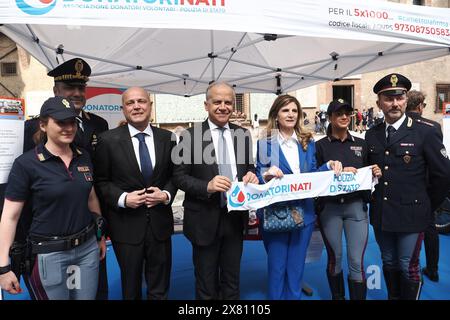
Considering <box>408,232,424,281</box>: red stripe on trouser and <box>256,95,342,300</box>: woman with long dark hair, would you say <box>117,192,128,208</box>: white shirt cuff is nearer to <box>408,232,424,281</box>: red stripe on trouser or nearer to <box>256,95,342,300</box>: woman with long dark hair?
<box>256,95,342,300</box>: woman with long dark hair

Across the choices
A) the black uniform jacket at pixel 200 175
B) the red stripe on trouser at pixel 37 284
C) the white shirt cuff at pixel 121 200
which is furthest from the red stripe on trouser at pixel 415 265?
the red stripe on trouser at pixel 37 284

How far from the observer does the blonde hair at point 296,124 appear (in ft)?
8.07

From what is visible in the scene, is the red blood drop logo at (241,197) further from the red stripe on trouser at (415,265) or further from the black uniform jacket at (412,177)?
the red stripe on trouser at (415,265)

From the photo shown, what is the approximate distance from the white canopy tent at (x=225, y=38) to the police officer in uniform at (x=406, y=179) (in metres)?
0.60

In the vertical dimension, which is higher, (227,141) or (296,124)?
(296,124)

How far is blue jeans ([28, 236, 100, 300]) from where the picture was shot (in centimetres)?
180

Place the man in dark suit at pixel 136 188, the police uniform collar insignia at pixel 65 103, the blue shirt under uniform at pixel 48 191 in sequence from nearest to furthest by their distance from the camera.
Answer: the blue shirt under uniform at pixel 48 191 → the police uniform collar insignia at pixel 65 103 → the man in dark suit at pixel 136 188

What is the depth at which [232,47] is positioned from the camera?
4445mm

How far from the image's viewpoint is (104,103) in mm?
6242

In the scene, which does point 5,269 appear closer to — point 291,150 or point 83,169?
point 83,169

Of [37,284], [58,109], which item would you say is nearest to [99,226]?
[37,284]

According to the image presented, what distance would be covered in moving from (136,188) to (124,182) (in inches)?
3.7

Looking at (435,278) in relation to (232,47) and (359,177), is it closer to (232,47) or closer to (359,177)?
(359,177)

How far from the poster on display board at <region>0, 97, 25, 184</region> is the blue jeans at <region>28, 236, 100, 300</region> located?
708 millimetres
